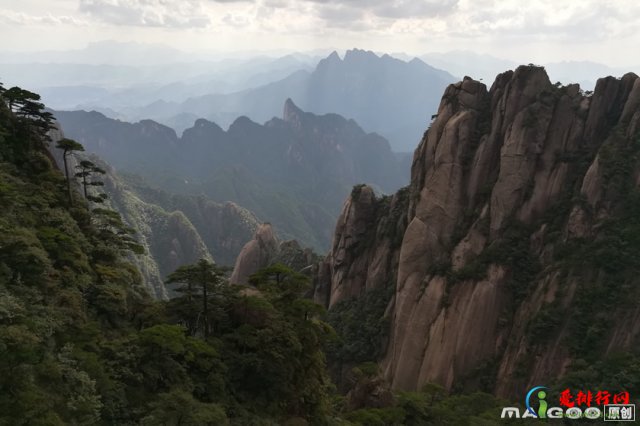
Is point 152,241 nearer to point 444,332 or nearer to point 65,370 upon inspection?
point 444,332

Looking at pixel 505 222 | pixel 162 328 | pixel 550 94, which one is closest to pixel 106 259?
pixel 162 328

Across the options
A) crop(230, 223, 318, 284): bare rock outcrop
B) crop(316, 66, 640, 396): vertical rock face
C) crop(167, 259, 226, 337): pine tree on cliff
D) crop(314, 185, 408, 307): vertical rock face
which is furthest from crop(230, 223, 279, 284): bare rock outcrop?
crop(167, 259, 226, 337): pine tree on cliff

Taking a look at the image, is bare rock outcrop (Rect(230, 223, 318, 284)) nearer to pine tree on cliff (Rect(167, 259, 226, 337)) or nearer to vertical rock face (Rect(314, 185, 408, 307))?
vertical rock face (Rect(314, 185, 408, 307))

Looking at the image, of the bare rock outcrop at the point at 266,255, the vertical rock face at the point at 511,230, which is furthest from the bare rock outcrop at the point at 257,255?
the vertical rock face at the point at 511,230

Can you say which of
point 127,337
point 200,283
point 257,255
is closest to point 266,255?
point 257,255

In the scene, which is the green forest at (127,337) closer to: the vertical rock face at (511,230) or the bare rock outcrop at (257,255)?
the vertical rock face at (511,230)

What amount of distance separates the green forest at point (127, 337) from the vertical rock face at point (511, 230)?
7.27 meters

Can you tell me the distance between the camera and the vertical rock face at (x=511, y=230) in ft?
99.8

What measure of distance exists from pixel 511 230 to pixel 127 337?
28897mm

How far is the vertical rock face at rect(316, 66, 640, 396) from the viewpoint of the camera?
1197 inches

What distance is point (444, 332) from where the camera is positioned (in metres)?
35.4

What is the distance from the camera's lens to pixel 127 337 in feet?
54.4

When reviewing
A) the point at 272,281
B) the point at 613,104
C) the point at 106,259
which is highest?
the point at 613,104

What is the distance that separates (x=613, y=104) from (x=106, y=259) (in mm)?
37062
